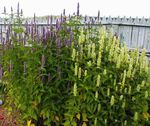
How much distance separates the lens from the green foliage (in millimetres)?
3725

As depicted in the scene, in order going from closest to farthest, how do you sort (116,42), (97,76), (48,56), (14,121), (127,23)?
(97,76), (48,56), (116,42), (14,121), (127,23)

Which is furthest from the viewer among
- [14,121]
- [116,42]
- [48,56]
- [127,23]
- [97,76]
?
[127,23]

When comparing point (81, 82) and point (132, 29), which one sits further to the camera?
point (132, 29)

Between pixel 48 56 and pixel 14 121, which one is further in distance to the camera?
pixel 14 121

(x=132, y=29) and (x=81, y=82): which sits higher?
(x=132, y=29)

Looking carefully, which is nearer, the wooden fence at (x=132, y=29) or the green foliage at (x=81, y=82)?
the green foliage at (x=81, y=82)

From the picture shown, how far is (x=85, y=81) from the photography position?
3715mm

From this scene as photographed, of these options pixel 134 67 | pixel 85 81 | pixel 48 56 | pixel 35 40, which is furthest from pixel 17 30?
pixel 134 67

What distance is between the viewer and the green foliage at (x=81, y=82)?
3.72m

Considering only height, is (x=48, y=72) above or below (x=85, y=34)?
below

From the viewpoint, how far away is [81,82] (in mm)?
3760

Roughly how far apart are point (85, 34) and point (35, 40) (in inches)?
23.3

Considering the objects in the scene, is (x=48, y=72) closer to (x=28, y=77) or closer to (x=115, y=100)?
(x=28, y=77)

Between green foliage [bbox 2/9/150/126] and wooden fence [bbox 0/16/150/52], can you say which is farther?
wooden fence [bbox 0/16/150/52]
